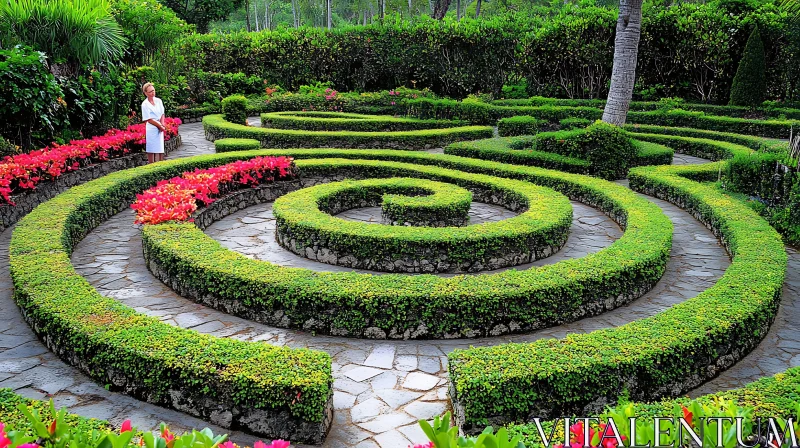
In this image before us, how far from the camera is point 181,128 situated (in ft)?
69.4

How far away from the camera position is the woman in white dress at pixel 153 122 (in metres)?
12.1

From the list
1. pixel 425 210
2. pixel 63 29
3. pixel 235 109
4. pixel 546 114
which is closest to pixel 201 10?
pixel 235 109

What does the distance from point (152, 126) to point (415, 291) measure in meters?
8.52

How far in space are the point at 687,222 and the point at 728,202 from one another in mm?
687

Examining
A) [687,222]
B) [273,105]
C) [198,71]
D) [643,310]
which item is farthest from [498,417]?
[198,71]

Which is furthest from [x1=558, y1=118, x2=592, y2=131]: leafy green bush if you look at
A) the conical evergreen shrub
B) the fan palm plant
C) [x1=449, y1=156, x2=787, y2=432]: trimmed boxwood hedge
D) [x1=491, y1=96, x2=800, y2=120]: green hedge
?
the fan palm plant

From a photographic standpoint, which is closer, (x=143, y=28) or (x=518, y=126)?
(x=518, y=126)

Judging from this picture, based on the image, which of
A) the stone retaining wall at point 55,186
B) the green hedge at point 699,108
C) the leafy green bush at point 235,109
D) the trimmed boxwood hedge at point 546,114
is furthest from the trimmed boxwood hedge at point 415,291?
the green hedge at point 699,108

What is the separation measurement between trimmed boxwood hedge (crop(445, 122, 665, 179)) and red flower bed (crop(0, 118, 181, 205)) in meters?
7.96

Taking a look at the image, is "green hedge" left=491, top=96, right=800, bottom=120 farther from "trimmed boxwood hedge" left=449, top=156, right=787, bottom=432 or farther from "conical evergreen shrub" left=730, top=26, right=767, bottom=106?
"trimmed boxwood hedge" left=449, top=156, right=787, bottom=432

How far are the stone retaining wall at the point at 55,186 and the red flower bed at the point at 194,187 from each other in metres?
Answer: 1.91

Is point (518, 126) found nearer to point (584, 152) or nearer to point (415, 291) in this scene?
point (584, 152)

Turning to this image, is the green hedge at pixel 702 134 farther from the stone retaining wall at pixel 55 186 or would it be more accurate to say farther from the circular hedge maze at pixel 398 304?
the stone retaining wall at pixel 55 186

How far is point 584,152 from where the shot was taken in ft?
45.9
